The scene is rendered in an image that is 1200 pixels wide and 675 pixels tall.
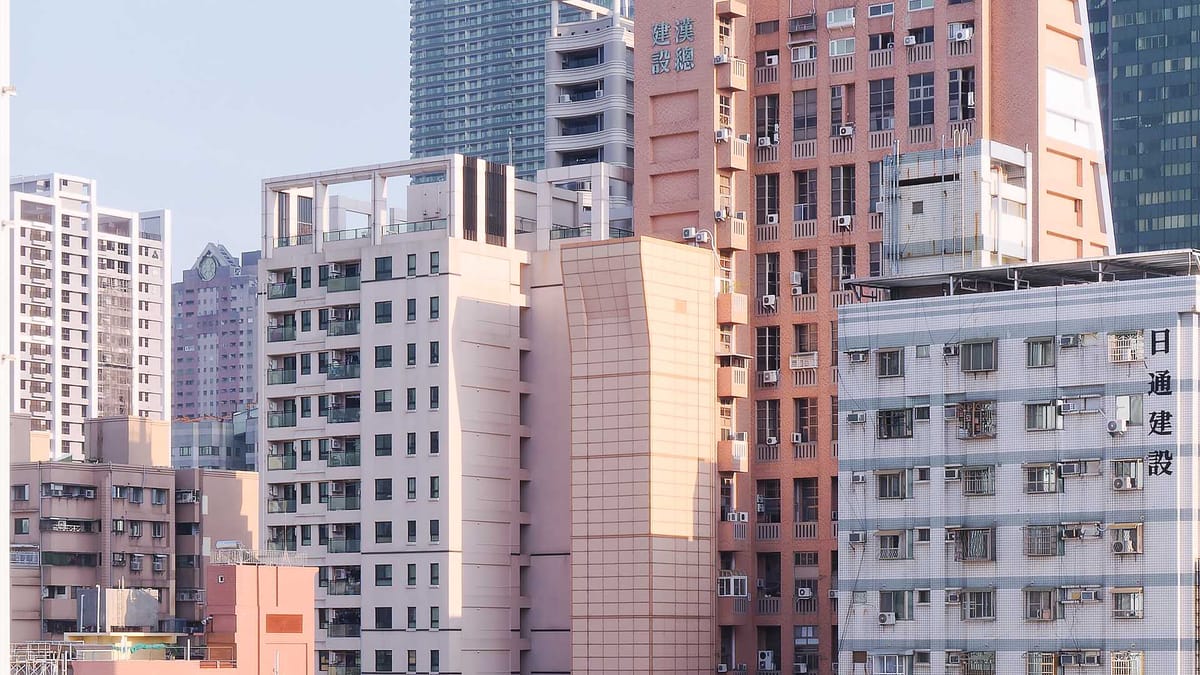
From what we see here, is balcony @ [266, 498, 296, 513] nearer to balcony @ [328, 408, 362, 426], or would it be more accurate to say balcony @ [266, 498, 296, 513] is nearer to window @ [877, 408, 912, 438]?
balcony @ [328, 408, 362, 426]

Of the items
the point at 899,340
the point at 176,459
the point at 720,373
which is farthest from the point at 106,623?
the point at 176,459

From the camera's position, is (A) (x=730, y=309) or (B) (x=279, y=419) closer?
(A) (x=730, y=309)

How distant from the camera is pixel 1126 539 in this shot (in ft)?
239

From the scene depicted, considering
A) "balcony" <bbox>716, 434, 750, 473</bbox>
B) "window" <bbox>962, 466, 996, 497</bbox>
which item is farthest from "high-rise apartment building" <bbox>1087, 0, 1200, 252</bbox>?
"window" <bbox>962, 466, 996, 497</bbox>

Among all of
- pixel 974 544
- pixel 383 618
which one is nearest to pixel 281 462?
pixel 383 618

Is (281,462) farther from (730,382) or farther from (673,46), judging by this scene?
(673,46)

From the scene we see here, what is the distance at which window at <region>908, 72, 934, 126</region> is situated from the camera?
9188 centimetres

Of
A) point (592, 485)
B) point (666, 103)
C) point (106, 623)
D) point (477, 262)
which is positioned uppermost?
point (666, 103)

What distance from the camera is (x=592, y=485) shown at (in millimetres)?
91312

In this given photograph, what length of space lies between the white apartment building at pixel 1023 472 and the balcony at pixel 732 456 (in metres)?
13.1

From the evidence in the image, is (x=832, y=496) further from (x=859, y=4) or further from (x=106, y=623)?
(x=106, y=623)

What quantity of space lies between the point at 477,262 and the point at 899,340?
83.1ft

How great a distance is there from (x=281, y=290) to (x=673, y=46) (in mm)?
22260

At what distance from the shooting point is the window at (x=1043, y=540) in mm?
74688
